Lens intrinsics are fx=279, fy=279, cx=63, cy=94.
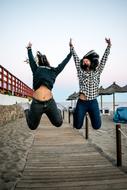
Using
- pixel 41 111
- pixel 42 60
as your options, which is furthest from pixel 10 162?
pixel 42 60

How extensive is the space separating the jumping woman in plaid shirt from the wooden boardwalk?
1205mm

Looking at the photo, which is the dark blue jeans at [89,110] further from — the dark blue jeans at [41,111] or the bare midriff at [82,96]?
the dark blue jeans at [41,111]

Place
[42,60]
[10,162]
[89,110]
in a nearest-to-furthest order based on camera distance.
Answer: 1. [42,60]
2. [89,110]
3. [10,162]

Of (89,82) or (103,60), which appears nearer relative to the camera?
(89,82)

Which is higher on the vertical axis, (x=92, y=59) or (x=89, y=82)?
(x=92, y=59)

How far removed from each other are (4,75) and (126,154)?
9.23m

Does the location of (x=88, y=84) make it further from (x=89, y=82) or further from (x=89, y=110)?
(x=89, y=110)

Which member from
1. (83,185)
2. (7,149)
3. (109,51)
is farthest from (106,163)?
(7,149)

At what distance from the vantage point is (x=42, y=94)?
4.69 meters

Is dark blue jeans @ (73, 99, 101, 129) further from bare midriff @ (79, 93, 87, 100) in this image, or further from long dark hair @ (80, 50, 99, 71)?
long dark hair @ (80, 50, 99, 71)

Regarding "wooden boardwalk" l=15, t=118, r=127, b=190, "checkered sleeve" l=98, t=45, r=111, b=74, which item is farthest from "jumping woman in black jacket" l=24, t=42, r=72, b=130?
"wooden boardwalk" l=15, t=118, r=127, b=190

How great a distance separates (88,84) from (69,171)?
7.88 ft

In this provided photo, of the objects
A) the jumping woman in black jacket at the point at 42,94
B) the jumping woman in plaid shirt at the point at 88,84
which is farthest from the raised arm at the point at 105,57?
the jumping woman in black jacket at the point at 42,94

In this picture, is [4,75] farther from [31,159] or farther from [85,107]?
[85,107]
